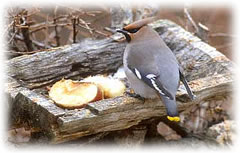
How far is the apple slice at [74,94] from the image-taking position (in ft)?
14.6

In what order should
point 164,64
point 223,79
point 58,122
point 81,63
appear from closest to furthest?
point 58,122 < point 164,64 < point 223,79 < point 81,63

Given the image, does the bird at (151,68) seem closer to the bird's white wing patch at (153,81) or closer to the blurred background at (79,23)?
the bird's white wing patch at (153,81)

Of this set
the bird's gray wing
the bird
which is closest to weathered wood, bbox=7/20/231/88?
the bird

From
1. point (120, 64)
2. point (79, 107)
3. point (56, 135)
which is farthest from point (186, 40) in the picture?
point (56, 135)

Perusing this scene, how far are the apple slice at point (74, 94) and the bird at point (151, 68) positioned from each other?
0.29m

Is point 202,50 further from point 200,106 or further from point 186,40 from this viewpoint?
point 200,106

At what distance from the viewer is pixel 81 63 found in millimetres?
5367

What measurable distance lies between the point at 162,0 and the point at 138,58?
202 cm

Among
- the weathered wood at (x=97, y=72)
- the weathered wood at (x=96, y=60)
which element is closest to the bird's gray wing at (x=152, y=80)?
the weathered wood at (x=97, y=72)

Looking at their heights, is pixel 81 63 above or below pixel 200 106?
above

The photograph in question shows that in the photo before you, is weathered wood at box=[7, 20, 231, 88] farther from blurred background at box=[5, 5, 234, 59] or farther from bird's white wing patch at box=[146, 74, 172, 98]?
bird's white wing patch at box=[146, 74, 172, 98]

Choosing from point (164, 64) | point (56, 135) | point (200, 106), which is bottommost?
point (200, 106)

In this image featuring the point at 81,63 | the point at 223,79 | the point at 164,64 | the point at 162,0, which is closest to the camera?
the point at 164,64

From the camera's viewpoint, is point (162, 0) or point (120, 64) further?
point (162, 0)
